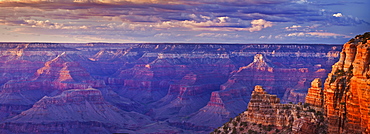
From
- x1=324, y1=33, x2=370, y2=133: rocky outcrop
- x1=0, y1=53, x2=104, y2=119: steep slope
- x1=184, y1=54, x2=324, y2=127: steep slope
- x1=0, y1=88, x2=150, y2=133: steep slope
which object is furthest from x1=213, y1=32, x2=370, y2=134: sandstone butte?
x1=0, y1=53, x2=104, y2=119: steep slope

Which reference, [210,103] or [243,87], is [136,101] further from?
[210,103]

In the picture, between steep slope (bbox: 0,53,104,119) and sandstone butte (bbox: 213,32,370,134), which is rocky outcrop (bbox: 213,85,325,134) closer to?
sandstone butte (bbox: 213,32,370,134)

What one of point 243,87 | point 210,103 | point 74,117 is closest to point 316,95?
point 74,117

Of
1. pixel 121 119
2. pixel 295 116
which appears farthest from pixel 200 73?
pixel 295 116

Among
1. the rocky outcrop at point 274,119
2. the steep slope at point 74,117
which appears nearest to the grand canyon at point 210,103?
the rocky outcrop at point 274,119

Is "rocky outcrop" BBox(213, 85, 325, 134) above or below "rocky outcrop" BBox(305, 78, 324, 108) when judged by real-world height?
below

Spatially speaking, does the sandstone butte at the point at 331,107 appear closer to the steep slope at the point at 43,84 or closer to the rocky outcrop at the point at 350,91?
the rocky outcrop at the point at 350,91

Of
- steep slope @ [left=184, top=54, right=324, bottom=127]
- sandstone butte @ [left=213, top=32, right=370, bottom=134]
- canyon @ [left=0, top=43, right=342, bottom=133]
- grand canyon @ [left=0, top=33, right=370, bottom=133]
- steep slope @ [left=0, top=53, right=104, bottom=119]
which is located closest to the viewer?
sandstone butte @ [left=213, top=32, right=370, bottom=134]

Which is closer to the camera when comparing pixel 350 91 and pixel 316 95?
pixel 350 91
